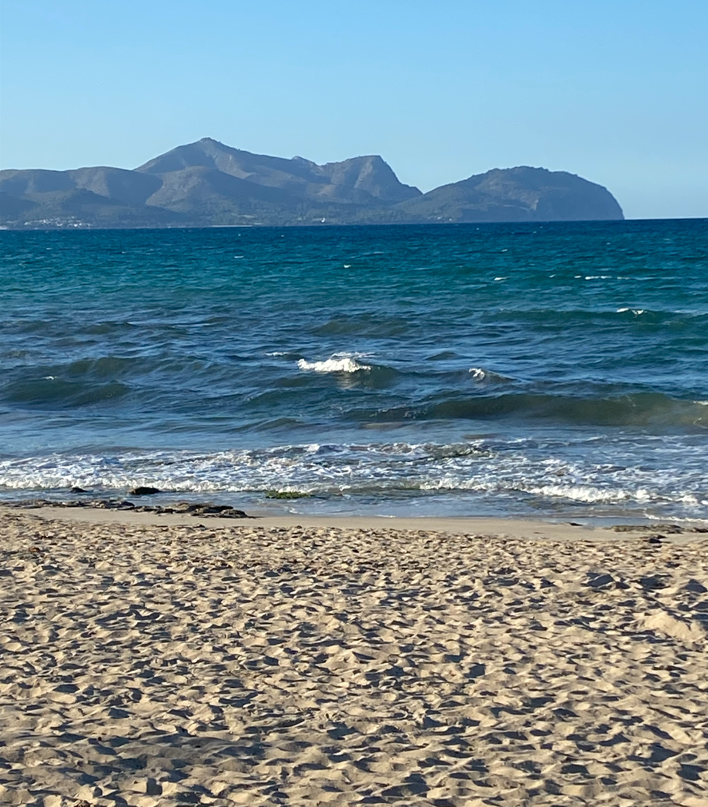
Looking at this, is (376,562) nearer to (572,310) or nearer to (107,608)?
(107,608)

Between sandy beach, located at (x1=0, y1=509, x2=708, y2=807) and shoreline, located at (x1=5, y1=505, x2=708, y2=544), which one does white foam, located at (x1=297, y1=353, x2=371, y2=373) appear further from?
sandy beach, located at (x1=0, y1=509, x2=708, y2=807)

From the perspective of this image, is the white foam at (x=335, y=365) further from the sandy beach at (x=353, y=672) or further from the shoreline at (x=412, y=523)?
the sandy beach at (x=353, y=672)

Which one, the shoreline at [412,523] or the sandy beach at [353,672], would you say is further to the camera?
the shoreline at [412,523]

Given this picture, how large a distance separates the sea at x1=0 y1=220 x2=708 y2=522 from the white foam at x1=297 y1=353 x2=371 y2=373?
0.41 feet

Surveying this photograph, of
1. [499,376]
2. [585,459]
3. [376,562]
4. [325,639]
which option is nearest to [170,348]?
[499,376]

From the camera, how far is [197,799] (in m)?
5.34

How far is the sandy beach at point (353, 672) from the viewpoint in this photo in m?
5.56

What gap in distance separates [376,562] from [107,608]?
2.64m

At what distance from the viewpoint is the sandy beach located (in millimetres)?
5559

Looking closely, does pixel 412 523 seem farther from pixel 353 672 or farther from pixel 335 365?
pixel 335 365

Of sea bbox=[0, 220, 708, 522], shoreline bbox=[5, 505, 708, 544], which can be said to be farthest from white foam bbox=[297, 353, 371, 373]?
shoreline bbox=[5, 505, 708, 544]

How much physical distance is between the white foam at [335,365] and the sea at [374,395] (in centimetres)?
12

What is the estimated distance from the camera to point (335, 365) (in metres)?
25.0

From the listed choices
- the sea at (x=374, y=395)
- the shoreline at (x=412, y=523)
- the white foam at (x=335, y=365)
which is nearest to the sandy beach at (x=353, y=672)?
the shoreline at (x=412, y=523)
